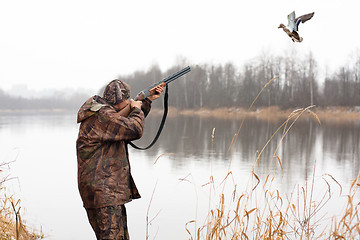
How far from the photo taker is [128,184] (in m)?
2.37

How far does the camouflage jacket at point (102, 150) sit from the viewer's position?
2.22 meters

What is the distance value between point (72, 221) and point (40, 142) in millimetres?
10743

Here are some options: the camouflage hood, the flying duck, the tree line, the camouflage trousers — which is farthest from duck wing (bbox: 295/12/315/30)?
the tree line

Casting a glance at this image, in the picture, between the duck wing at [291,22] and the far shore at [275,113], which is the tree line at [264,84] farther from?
the duck wing at [291,22]

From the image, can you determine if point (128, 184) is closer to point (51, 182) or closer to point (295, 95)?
point (51, 182)

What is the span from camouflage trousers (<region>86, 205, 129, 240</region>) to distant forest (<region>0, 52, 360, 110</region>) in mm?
33797

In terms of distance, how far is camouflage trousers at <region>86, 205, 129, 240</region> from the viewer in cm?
223

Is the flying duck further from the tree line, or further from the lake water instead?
the tree line

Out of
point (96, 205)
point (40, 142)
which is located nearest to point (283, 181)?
point (96, 205)

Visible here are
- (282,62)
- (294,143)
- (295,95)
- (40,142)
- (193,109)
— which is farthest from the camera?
(193,109)

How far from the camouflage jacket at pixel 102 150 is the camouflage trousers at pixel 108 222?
0.05m

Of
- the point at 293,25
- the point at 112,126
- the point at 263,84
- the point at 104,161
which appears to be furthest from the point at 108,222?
the point at 263,84

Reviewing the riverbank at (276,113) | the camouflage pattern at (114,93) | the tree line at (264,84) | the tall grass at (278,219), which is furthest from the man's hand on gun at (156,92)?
the tree line at (264,84)

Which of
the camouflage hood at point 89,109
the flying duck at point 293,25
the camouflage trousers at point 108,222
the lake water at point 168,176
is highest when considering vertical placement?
the flying duck at point 293,25
